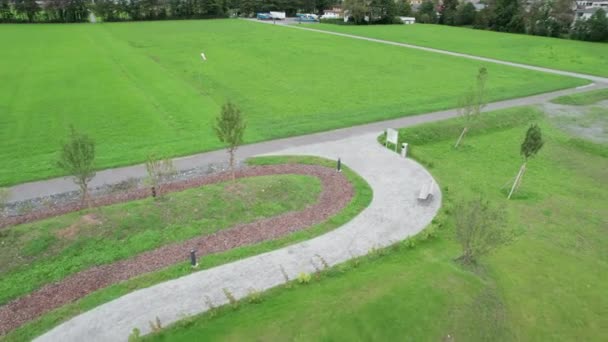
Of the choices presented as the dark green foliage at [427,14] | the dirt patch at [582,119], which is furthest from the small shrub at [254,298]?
the dark green foliage at [427,14]

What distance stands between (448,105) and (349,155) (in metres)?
13.3

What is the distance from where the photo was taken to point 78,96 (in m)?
30.0

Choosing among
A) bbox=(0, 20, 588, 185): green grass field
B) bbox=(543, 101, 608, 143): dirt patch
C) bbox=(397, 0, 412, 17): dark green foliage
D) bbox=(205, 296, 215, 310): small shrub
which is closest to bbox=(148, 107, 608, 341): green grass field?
bbox=(205, 296, 215, 310): small shrub

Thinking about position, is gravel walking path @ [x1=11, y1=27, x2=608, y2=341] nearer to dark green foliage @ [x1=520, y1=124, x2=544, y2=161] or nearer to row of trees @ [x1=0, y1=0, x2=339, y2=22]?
dark green foliage @ [x1=520, y1=124, x2=544, y2=161]

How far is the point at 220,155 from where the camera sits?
20.2 meters

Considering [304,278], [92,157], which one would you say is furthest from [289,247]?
[92,157]

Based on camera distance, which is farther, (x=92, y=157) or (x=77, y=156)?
(x=92, y=157)

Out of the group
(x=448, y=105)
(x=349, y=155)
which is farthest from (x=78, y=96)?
(x=448, y=105)

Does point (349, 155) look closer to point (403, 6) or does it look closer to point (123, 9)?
point (123, 9)

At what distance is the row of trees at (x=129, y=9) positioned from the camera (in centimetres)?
8150

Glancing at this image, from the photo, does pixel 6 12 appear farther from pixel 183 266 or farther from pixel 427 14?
pixel 183 266

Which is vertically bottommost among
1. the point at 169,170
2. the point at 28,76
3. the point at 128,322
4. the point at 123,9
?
the point at 128,322

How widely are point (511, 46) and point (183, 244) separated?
65314mm

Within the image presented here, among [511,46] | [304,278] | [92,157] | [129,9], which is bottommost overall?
[304,278]
